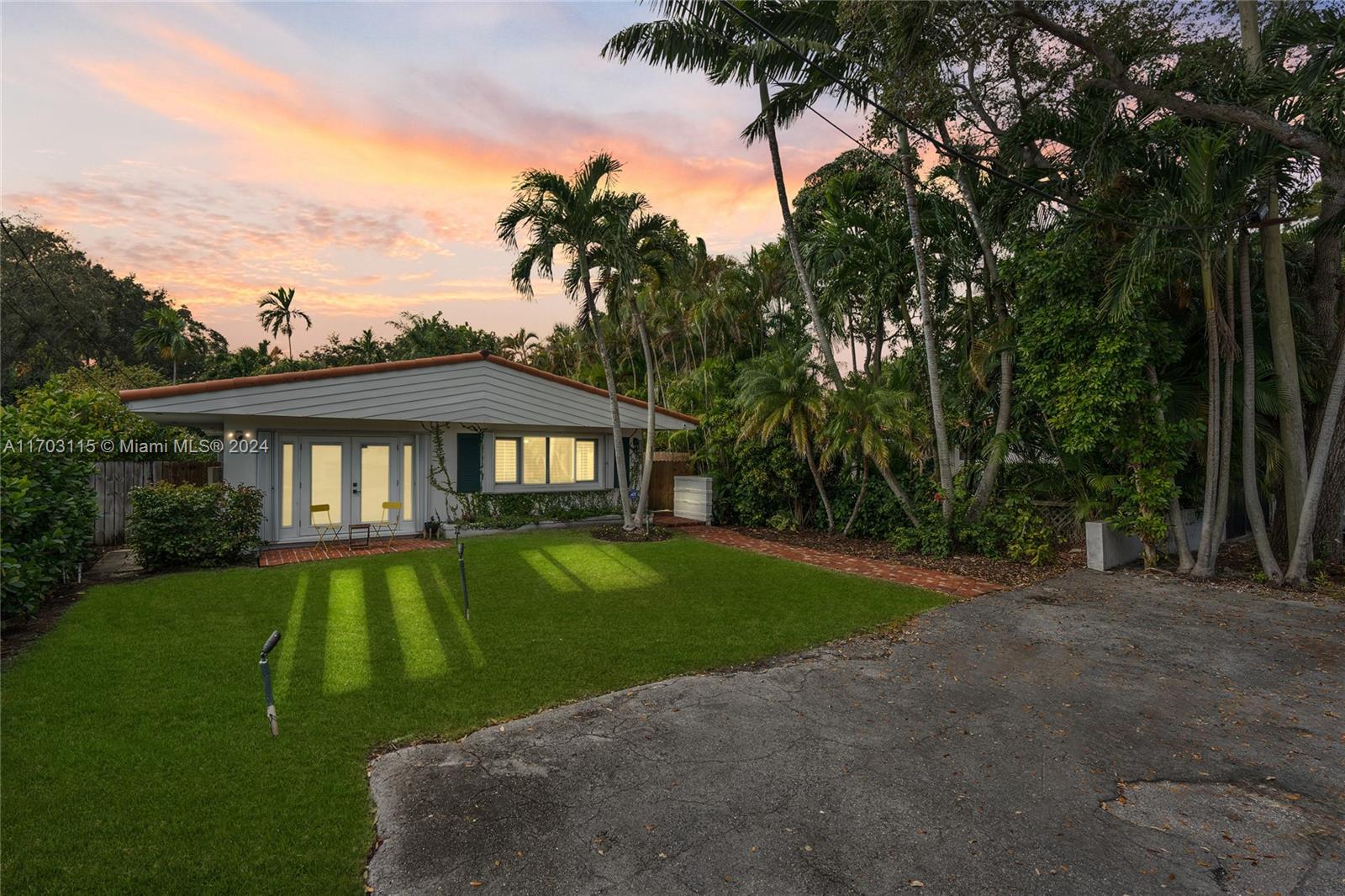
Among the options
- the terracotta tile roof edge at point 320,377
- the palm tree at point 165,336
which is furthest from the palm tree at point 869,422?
the palm tree at point 165,336

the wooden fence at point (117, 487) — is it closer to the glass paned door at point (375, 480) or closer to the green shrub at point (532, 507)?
the glass paned door at point (375, 480)

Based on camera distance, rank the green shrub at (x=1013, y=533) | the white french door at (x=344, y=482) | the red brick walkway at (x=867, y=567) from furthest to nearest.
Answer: the white french door at (x=344, y=482) → the green shrub at (x=1013, y=533) → the red brick walkway at (x=867, y=567)

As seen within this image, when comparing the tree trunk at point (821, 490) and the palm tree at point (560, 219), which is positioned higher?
the palm tree at point (560, 219)

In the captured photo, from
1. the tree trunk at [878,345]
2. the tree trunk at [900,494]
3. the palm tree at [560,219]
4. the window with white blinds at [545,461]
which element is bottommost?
the tree trunk at [900,494]

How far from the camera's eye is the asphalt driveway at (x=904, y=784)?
279 cm

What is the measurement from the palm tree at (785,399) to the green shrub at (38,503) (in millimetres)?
10372

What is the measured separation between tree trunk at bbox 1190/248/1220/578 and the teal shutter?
44.0 ft

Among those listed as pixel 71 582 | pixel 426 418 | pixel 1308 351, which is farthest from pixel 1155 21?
pixel 71 582

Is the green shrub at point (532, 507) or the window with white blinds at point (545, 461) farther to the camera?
the window with white blinds at point (545, 461)

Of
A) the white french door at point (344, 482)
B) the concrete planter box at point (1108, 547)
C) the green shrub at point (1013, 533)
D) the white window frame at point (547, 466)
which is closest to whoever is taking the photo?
the concrete planter box at point (1108, 547)

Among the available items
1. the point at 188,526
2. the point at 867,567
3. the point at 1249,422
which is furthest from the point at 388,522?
the point at 1249,422

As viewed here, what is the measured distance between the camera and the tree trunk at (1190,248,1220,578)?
→ 8.45 m

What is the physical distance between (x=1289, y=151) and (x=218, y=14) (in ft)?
45.9

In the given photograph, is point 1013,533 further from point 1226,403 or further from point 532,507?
point 532,507
